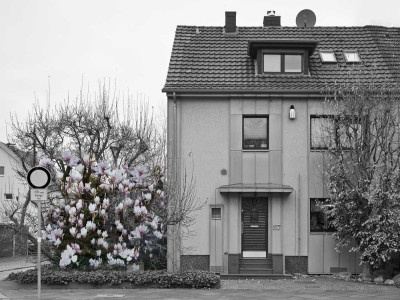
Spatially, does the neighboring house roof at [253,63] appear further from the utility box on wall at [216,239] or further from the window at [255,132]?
the utility box on wall at [216,239]

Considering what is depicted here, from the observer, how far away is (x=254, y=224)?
78.1 ft

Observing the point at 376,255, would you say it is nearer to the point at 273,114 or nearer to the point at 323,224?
the point at 323,224

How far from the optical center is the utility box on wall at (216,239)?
23.5 metres

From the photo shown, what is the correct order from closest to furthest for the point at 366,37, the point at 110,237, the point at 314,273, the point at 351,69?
the point at 110,237 < the point at 314,273 < the point at 351,69 < the point at 366,37

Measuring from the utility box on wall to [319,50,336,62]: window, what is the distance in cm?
706

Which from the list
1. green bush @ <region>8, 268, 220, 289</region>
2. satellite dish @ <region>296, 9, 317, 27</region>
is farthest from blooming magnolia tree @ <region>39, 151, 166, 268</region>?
satellite dish @ <region>296, 9, 317, 27</region>

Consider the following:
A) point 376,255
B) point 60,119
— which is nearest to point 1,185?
point 60,119

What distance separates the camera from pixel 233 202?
2369 cm

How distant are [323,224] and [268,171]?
270 cm

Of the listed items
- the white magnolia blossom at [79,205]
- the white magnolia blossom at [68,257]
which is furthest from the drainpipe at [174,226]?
the white magnolia blossom at [68,257]

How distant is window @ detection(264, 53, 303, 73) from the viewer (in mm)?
24984

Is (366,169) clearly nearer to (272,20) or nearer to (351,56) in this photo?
(351,56)

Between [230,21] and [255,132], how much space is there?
606 centimetres

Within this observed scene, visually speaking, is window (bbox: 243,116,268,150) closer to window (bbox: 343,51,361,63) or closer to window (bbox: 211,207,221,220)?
window (bbox: 211,207,221,220)
